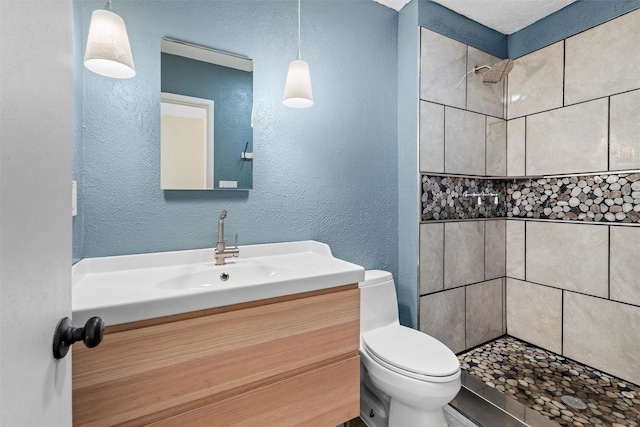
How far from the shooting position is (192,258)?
142cm

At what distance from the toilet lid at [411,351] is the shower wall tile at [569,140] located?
145 cm

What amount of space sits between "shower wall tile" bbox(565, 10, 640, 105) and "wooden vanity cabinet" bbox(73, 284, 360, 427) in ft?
6.35

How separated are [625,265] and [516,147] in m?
0.96

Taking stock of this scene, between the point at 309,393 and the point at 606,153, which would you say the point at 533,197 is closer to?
the point at 606,153

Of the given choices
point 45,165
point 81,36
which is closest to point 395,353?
point 45,165

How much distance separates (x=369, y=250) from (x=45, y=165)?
165cm

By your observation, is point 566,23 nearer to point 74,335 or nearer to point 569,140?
point 569,140

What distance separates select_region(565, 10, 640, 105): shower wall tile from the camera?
5.60ft

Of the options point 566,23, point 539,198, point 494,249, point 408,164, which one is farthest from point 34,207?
point 566,23

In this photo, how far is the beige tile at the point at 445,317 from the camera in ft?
6.24

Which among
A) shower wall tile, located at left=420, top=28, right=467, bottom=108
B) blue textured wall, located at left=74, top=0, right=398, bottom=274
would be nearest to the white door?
blue textured wall, located at left=74, top=0, right=398, bottom=274

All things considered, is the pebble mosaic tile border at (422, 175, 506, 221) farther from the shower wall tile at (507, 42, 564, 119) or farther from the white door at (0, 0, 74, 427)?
the white door at (0, 0, 74, 427)

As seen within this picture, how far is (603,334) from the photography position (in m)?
1.83

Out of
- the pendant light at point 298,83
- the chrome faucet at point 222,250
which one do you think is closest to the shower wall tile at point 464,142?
the pendant light at point 298,83
